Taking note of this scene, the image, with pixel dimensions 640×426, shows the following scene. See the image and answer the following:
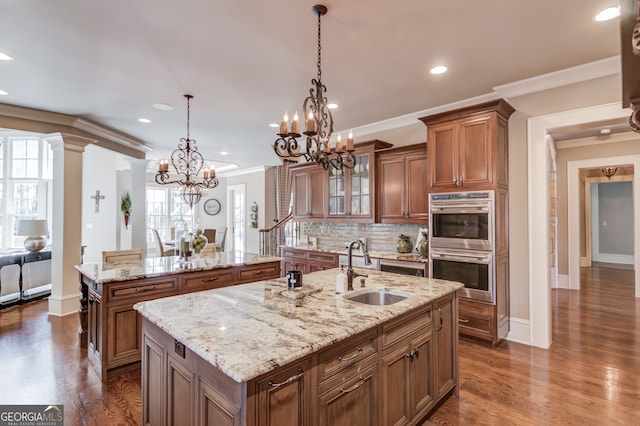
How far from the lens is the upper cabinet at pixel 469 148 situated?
3.35m

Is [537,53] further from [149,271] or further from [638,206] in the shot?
[638,206]

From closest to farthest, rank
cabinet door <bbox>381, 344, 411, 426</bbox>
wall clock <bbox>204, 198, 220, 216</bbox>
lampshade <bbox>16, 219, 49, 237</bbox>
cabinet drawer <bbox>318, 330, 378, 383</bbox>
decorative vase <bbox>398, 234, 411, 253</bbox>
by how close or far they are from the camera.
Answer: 1. cabinet drawer <bbox>318, 330, 378, 383</bbox>
2. cabinet door <bbox>381, 344, 411, 426</bbox>
3. decorative vase <bbox>398, 234, 411, 253</bbox>
4. lampshade <bbox>16, 219, 49, 237</bbox>
5. wall clock <bbox>204, 198, 220, 216</bbox>

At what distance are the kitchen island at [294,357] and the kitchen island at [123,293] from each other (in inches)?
43.8

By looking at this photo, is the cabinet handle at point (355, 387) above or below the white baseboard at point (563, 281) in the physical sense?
above

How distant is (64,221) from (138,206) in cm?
181

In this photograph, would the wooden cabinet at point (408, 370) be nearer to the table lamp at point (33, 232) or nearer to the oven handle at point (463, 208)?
the oven handle at point (463, 208)

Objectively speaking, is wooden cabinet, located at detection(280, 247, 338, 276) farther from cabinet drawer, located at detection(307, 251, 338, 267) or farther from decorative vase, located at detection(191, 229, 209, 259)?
decorative vase, located at detection(191, 229, 209, 259)

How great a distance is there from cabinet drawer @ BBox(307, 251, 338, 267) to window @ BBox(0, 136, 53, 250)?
616 centimetres

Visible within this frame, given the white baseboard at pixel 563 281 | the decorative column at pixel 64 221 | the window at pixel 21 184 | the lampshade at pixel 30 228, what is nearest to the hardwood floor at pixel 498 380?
the decorative column at pixel 64 221

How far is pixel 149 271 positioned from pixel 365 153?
10.2 ft

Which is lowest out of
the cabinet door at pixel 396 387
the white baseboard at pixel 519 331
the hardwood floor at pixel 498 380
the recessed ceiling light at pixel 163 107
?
the hardwood floor at pixel 498 380

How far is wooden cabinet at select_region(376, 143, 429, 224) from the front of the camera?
418cm

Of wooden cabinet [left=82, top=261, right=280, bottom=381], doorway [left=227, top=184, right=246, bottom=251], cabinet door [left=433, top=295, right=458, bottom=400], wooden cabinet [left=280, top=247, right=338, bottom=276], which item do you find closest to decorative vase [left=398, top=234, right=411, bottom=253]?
wooden cabinet [left=280, top=247, right=338, bottom=276]

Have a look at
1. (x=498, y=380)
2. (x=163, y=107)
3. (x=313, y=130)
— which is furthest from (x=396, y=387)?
(x=163, y=107)
